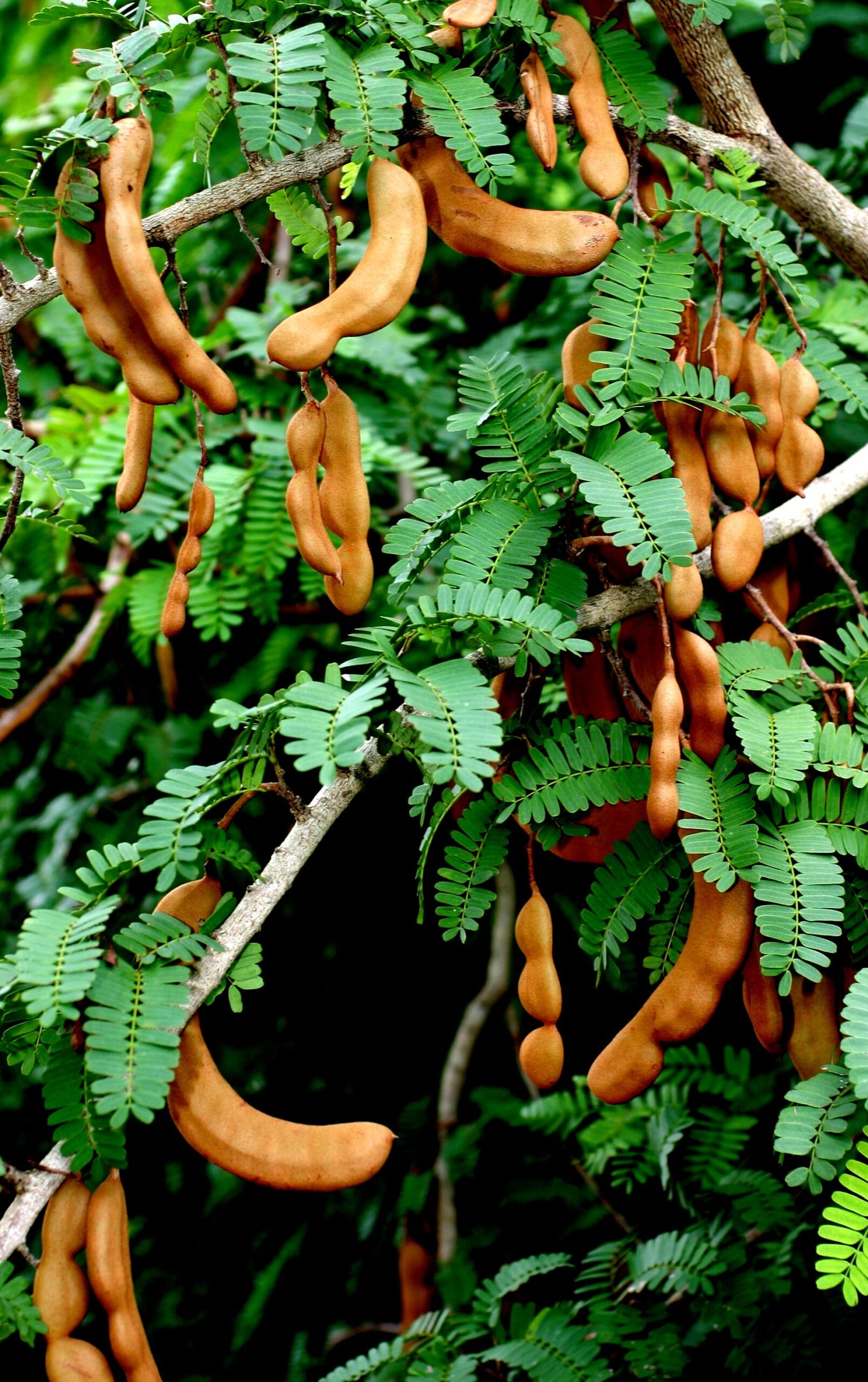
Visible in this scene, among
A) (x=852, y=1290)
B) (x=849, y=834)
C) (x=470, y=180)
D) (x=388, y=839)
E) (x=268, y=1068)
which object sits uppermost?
(x=470, y=180)

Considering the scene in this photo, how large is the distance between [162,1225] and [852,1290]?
1373 millimetres

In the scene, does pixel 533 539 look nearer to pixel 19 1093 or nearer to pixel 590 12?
pixel 590 12

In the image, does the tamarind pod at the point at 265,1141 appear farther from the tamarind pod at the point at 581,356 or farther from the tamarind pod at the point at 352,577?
the tamarind pod at the point at 581,356

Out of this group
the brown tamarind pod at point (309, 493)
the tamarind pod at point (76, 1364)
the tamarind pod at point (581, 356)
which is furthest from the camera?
the tamarind pod at point (581, 356)

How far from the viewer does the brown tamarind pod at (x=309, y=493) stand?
0.81 meters

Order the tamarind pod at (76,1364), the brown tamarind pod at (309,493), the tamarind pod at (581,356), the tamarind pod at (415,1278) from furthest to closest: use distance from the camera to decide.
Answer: the tamarind pod at (415,1278)
the tamarind pod at (581,356)
the brown tamarind pod at (309,493)
the tamarind pod at (76,1364)

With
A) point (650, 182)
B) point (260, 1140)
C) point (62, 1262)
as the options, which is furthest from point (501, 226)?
point (62, 1262)

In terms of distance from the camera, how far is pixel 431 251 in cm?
200

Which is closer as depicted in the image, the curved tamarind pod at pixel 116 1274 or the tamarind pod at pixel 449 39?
the curved tamarind pod at pixel 116 1274

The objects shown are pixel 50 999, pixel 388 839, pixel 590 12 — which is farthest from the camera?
pixel 388 839

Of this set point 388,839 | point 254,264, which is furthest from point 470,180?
point 254,264

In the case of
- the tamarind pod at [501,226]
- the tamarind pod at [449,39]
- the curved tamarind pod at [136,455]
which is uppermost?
the tamarind pod at [449,39]

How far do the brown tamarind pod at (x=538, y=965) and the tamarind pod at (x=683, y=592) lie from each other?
0.24 m

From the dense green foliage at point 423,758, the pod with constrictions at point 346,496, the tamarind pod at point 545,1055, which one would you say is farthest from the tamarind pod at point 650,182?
the tamarind pod at point 545,1055
